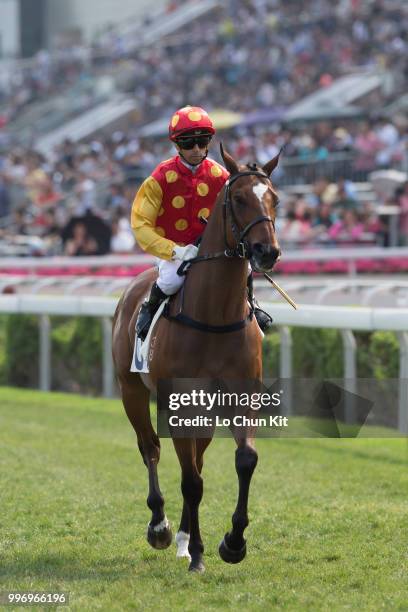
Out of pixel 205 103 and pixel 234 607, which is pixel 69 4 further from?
pixel 234 607

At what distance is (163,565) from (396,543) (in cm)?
97

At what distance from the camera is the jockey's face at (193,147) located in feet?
16.8

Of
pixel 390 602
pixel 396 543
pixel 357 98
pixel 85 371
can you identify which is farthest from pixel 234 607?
pixel 357 98

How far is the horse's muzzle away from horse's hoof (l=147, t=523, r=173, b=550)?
1239 mm

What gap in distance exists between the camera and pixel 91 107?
30.5 meters

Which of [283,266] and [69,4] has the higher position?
[69,4]

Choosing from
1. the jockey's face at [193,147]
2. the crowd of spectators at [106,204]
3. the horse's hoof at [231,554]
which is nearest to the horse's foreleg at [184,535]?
the horse's hoof at [231,554]

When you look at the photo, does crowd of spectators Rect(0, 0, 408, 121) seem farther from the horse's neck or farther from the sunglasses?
the horse's neck

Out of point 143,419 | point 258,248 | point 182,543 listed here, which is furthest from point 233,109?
point 258,248

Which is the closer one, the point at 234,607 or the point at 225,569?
the point at 234,607

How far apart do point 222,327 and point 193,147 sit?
2.70 ft

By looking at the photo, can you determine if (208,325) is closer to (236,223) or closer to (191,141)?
(236,223)

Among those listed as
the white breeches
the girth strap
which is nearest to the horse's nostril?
the girth strap

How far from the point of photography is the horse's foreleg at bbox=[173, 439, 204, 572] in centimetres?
471
